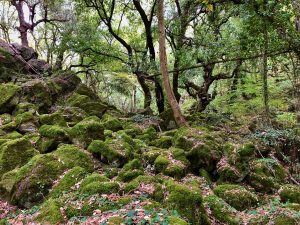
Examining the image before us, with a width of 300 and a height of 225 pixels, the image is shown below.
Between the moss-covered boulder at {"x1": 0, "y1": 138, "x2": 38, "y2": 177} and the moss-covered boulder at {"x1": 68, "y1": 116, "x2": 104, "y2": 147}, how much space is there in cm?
120

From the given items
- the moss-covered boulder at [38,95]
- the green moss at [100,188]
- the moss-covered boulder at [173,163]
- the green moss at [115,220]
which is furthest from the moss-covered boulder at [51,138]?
the green moss at [115,220]

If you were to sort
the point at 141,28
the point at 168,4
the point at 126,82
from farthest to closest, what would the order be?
the point at 126,82, the point at 141,28, the point at 168,4

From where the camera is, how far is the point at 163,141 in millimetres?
9695

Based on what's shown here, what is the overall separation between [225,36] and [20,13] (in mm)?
11988

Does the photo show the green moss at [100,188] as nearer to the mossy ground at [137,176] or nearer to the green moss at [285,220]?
the mossy ground at [137,176]

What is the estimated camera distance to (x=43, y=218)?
5156 mm

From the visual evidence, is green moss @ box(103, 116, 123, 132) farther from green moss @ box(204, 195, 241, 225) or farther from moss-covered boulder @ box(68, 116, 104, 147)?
green moss @ box(204, 195, 241, 225)

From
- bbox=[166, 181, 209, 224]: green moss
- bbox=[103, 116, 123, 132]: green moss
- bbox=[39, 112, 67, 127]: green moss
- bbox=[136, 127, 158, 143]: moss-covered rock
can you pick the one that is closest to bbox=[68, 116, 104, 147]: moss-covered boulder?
bbox=[39, 112, 67, 127]: green moss

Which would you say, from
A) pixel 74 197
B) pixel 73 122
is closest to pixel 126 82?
pixel 73 122

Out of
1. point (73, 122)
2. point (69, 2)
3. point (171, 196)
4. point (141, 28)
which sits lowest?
point (171, 196)

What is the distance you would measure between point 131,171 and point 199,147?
230 cm

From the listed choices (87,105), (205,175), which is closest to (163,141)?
(205,175)

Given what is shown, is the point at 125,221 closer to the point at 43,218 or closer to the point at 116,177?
the point at 43,218

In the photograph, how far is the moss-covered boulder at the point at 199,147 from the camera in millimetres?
8297
